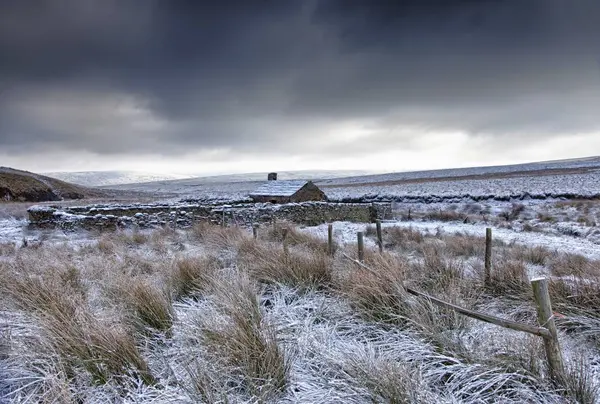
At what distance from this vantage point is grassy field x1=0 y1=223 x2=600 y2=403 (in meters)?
2.63

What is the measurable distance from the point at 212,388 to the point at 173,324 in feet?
4.23

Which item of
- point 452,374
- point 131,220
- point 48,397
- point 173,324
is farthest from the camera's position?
point 131,220

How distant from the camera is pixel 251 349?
2955 mm

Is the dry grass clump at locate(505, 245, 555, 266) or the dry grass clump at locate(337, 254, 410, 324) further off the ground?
the dry grass clump at locate(337, 254, 410, 324)

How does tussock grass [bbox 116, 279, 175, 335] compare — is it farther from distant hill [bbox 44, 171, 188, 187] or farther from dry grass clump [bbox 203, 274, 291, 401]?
distant hill [bbox 44, 171, 188, 187]

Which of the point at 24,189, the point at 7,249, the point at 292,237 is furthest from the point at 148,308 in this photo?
the point at 24,189

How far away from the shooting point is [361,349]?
3041mm

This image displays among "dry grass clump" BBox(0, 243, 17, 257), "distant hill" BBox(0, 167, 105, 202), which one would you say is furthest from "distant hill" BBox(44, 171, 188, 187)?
"dry grass clump" BBox(0, 243, 17, 257)

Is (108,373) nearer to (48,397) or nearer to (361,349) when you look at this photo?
(48,397)

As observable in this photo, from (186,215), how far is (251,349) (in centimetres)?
1264

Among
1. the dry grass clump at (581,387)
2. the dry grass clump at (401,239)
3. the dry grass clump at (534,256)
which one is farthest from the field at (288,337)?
the dry grass clump at (401,239)

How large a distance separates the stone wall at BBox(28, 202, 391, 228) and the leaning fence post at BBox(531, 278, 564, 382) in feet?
32.5

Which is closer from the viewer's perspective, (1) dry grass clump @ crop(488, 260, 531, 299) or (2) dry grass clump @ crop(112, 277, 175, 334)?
(2) dry grass clump @ crop(112, 277, 175, 334)

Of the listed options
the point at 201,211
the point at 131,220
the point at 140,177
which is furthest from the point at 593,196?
the point at 140,177
